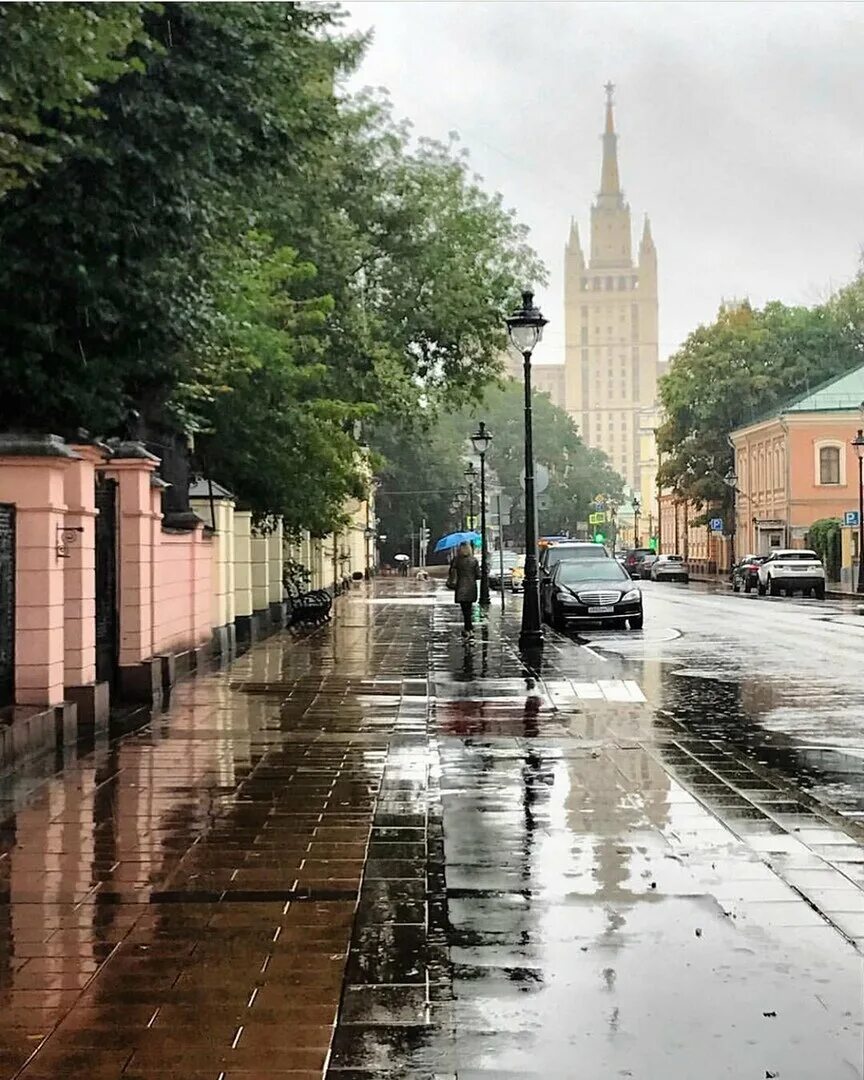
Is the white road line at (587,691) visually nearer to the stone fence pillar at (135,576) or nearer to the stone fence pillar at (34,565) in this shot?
the stone fence pillar at (135,576)

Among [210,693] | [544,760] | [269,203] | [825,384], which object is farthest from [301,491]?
[825,384]

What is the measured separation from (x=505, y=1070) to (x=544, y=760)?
22.0ft

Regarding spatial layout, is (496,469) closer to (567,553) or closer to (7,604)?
(567,553)

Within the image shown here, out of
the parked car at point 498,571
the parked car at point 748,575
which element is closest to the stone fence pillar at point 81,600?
the parked car at point 748,575

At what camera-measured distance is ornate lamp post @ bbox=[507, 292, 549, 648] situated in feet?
73.7

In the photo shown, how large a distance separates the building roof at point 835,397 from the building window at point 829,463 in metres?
1.89

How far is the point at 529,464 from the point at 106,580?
1018 cm

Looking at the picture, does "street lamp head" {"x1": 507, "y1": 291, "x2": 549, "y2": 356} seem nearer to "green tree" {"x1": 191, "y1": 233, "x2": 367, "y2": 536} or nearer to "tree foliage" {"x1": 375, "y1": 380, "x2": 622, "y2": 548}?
"green tree" {"x1": 191, "y1": 233, "x2": 367, "y2": 536}

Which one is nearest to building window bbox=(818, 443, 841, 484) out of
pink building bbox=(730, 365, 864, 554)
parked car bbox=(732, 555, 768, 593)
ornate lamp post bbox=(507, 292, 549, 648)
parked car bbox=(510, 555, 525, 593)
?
pink building bbox=(730, 365, 864, 554)

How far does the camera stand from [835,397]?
72.9m

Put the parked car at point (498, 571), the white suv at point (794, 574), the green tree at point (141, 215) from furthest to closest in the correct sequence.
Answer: the parked car at point (498, 571)
the white suv at point (794, 574)
the green tree at point (141, 215)

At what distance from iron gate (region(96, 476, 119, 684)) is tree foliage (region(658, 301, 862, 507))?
67552 mm

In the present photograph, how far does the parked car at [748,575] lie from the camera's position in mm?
57941

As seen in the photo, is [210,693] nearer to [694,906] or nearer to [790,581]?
[694,906]
